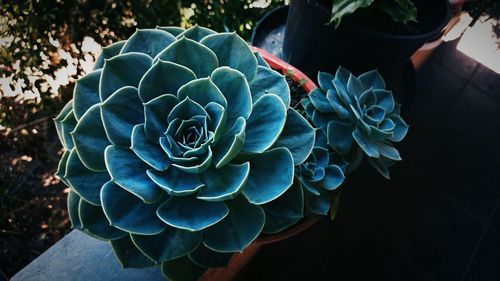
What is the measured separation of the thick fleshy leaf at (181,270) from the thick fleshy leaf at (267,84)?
1.08 ft

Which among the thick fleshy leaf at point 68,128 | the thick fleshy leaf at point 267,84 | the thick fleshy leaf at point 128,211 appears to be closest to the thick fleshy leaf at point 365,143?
the thick fleshy leaf at point 267,84

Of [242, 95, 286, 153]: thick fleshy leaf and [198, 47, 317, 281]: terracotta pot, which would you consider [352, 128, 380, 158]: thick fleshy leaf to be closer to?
[198, 47, 317, 281]: terracotta pot

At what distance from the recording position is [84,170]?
70cm

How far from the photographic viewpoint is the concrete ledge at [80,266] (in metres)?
0.99

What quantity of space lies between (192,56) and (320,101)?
1.22ft

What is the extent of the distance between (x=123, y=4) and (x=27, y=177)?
28.5 inches

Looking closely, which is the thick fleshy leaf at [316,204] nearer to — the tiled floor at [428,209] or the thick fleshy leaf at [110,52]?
the thick fleshy leaf at [110,52]

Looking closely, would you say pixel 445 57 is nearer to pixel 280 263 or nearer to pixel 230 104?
pixel 280 263

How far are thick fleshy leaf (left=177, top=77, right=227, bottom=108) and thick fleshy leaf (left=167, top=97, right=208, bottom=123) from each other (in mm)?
17

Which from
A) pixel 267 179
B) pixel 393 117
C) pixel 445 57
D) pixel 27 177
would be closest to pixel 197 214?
pixel 267 179

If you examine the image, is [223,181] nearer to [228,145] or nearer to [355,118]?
[228,145]

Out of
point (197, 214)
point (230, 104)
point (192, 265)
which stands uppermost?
point (230, 104)

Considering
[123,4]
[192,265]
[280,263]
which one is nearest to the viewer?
[192,265]

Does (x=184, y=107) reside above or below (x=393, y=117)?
above
